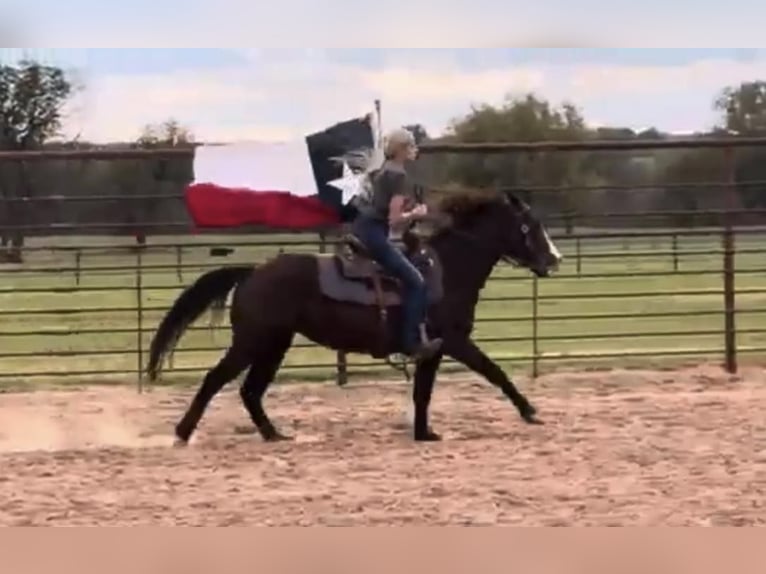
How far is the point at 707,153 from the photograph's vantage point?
1537cm

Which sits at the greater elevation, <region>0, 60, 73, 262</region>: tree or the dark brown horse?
<region>0, 60, 73, 262</region>: tree

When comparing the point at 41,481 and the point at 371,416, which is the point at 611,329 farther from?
the point at 41,481

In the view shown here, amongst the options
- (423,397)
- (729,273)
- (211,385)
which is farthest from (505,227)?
(729,273)

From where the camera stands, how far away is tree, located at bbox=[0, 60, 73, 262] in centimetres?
1192

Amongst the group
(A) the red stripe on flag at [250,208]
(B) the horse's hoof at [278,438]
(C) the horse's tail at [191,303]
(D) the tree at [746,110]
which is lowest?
(B) the horse's hoof at [278,438]

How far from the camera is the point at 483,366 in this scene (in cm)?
788

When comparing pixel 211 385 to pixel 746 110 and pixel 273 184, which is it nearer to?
pixel 273 184

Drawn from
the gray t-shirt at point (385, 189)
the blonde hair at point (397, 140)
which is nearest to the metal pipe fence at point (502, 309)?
the gray t-shirt at point (385, 189)

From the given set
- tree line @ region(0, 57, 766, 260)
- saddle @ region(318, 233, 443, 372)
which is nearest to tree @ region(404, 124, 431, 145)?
tree line @ region(0, 57, 766, 260)

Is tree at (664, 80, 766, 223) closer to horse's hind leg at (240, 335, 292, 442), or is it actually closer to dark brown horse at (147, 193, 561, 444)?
dark brown horse at (147, 193, 561, 444)

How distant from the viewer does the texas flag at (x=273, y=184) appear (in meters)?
8.71

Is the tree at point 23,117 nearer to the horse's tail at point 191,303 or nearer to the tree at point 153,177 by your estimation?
the tree at point 153,177

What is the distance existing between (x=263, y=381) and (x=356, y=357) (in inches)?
175

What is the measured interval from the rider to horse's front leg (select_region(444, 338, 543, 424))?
0.15 metres
